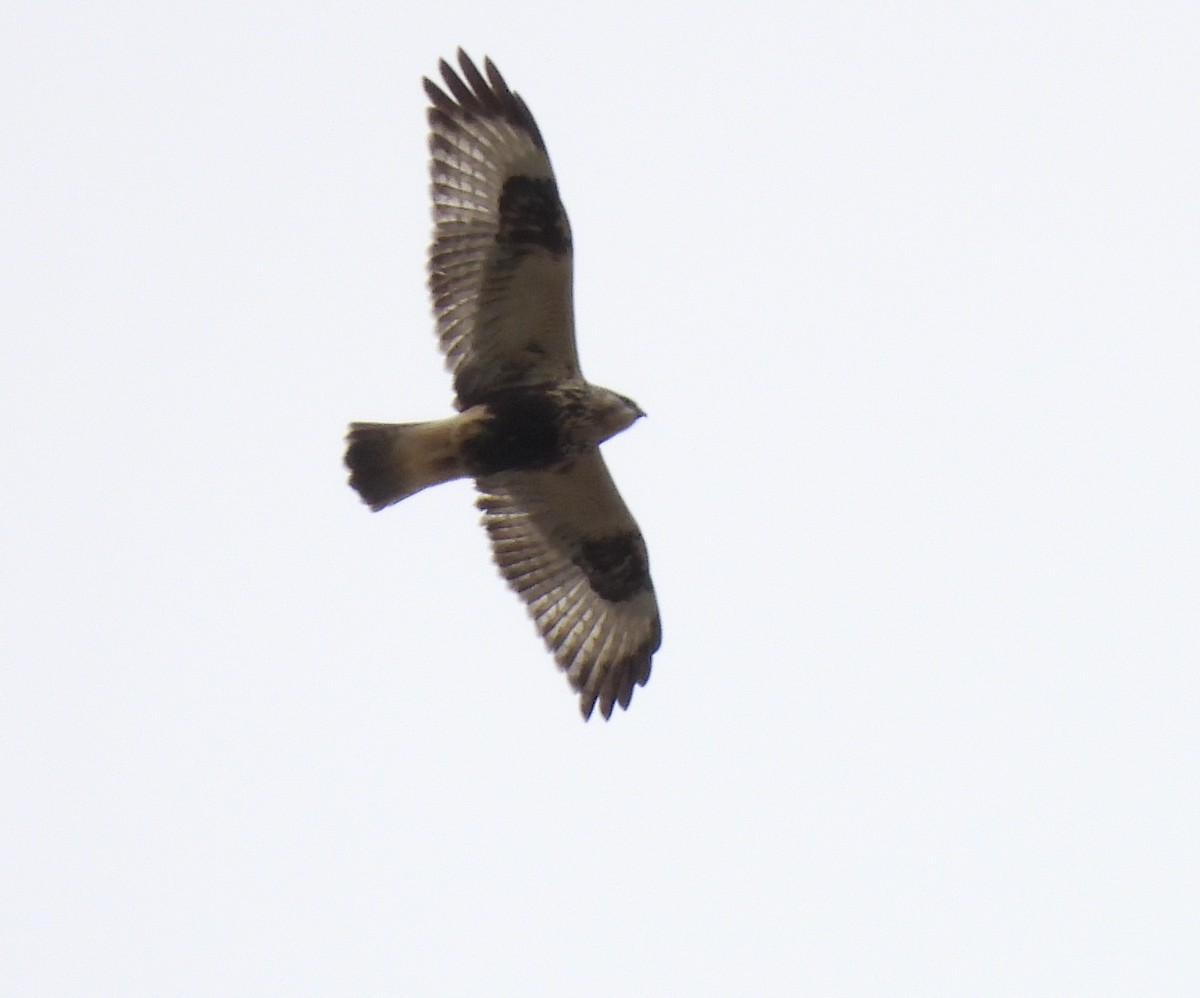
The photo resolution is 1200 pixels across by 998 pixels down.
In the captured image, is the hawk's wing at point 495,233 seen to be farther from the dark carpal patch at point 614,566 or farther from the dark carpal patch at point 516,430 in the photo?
the dark carpal patch at point 614,566

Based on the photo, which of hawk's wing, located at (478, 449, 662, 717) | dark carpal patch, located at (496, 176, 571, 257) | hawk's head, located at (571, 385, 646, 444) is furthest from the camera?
hawk's wing, located at (478, 449, 662, 717)

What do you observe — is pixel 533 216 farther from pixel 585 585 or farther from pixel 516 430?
pixel 585 585

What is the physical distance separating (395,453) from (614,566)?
60.7 inches

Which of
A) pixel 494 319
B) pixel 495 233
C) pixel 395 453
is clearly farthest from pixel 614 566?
pixel 495 233

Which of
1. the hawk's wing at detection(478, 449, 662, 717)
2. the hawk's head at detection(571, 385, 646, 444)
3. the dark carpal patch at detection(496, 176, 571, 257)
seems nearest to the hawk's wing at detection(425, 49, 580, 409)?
the dark carpal patch at detection(496, 176, 571, 257)

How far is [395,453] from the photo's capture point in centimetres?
1249

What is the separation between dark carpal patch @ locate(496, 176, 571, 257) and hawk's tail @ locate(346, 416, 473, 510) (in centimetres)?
100

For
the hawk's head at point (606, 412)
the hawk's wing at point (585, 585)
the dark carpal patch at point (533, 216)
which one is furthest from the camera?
the hawk's wing at point (585, 585)

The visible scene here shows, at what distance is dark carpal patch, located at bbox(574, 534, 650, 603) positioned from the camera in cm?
1331

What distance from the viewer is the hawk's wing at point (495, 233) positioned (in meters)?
12.3

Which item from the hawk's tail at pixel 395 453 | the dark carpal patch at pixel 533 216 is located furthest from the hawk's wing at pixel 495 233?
the hawk's tail at pixel 395 453

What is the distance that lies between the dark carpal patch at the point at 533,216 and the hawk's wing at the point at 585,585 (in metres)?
1.55

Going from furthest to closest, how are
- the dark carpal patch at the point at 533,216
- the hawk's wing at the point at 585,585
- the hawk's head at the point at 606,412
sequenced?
the hawk's wing at the point at 585,585 → the hawk's head at the point at 606,412 → the dark carpal patch at the point at 533,216

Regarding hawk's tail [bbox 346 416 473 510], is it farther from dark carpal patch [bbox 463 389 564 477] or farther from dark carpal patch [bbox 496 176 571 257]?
dark carpal patch [bbox 496 176 571 257]
